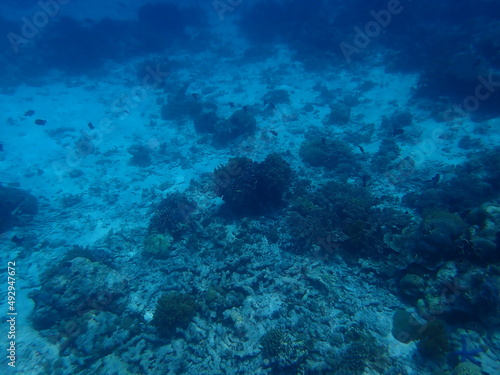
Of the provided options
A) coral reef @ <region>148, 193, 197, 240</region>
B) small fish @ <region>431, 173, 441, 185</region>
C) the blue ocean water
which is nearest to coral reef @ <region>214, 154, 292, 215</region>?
the blue ocean water

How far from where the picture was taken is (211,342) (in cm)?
669

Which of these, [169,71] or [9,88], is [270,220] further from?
[9,88]

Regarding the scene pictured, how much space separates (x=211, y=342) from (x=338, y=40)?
32.2 metres

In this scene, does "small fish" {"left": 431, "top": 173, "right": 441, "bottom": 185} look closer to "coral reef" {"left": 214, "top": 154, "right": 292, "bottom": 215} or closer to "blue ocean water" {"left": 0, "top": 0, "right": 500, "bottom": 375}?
"blue ocean water" {"left": 0, "top": 0, "right": 500, "bottom": 375}

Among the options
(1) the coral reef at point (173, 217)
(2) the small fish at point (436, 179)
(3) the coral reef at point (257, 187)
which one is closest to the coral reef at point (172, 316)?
(1) the coral reef at point (173, 217)

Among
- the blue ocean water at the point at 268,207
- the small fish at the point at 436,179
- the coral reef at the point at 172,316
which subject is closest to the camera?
the blue ocean water at the point at 268,207

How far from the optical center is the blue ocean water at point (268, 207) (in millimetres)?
6082

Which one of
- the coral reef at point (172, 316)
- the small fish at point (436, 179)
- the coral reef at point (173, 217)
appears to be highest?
the coral reef at point (173, 217)

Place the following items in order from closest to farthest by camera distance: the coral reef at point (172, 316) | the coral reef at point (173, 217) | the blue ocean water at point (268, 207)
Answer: the blue ocean water at point (268, 207), the coral reef at point (172, 316), the coral reef at point (173, 217)

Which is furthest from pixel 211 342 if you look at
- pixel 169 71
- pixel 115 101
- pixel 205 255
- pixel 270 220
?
pixel 169 71

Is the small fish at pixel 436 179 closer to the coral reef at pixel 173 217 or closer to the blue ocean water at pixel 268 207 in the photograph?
the blue ocean water at pixel 268 207

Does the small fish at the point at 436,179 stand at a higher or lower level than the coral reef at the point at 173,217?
lower

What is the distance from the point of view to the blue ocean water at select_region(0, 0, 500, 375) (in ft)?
20.0

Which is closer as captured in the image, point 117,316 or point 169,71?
point 117,316
